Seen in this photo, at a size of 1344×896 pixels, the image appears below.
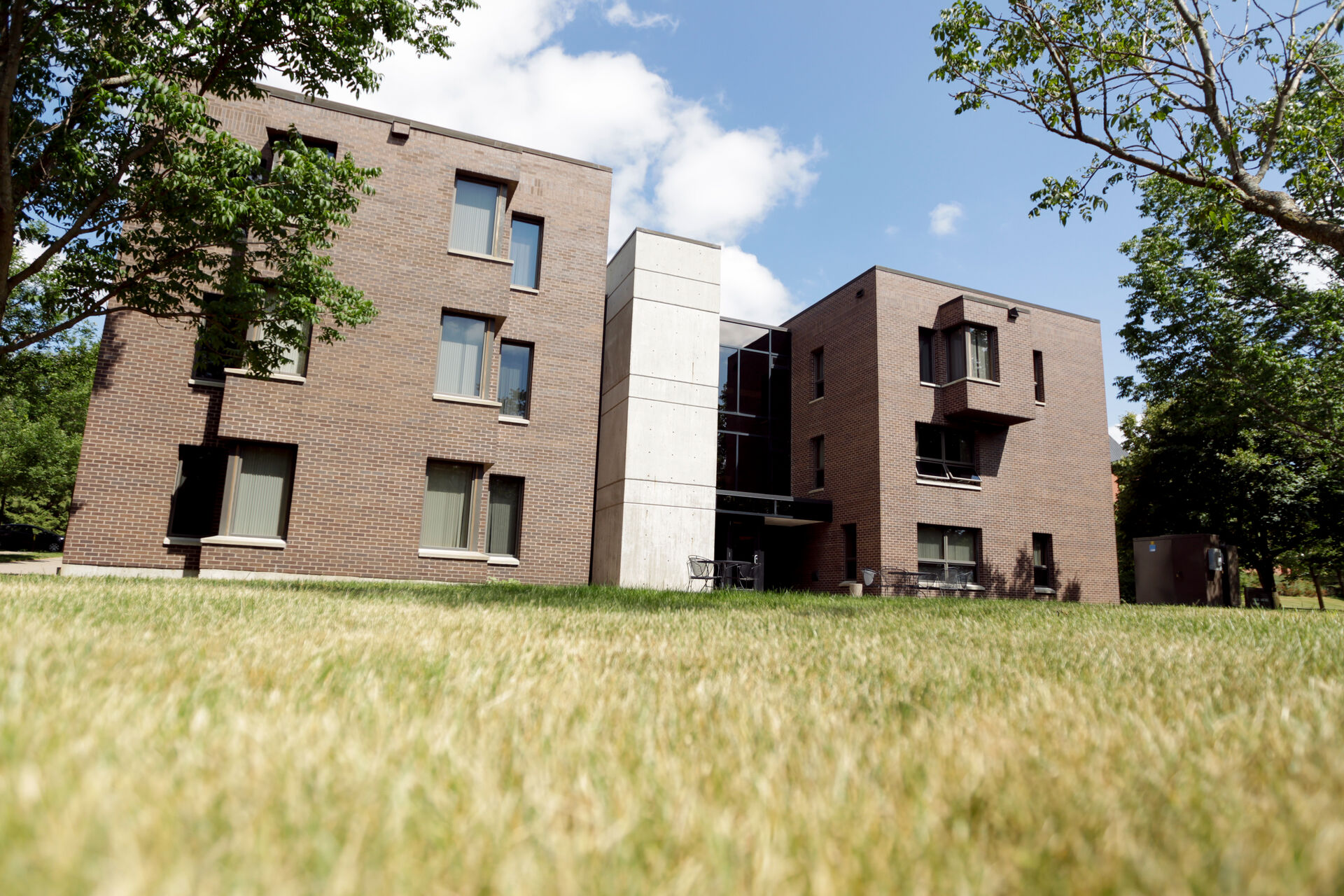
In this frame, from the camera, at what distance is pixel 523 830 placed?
142 cm

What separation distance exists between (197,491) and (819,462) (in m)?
17.9

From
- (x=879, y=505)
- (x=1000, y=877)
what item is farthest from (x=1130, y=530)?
(x=1000, y=877)

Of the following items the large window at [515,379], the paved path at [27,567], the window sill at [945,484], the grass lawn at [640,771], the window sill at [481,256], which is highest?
the window sill at [481,256]

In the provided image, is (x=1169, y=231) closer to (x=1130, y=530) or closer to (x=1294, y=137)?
(x=1294, y=137)

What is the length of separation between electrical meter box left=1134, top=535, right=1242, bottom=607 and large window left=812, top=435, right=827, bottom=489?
1019cm

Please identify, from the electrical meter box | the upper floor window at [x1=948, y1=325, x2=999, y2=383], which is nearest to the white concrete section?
the upper floor window at [x1=948, y1=325, x2=999, y2=383]

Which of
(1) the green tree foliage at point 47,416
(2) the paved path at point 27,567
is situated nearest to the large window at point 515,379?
(2) the paved path at point 27,567

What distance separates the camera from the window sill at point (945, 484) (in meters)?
23.9

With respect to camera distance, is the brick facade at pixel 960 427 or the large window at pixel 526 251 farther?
the brick facade at pixel 960 427

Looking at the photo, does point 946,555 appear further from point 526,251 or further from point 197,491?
point 197,491

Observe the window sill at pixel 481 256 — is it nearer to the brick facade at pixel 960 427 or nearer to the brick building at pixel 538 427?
the brick building at pixel 538 427

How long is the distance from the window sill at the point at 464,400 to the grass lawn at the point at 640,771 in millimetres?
13145

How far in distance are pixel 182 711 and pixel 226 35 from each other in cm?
1147

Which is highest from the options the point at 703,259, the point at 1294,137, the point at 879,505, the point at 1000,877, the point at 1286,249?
the point at 1286,249
